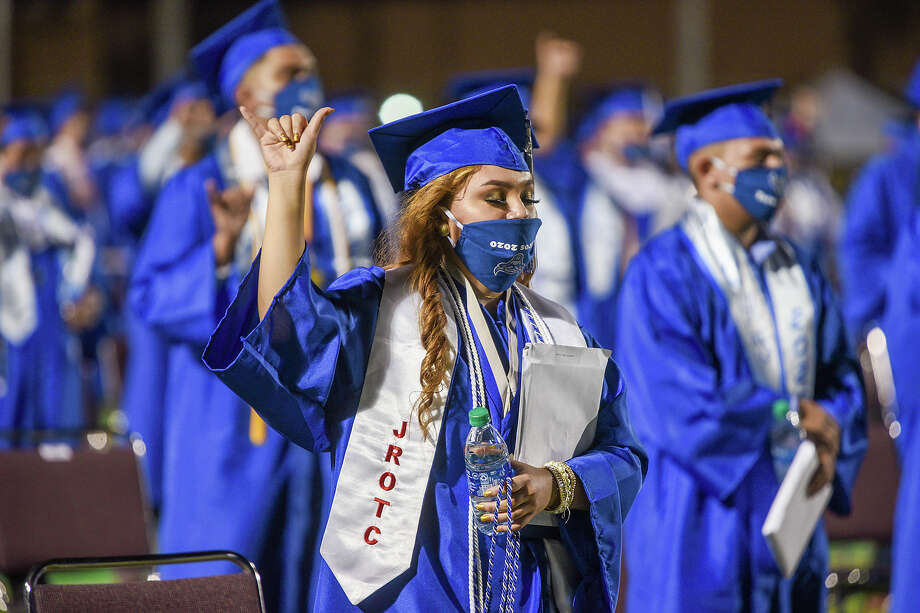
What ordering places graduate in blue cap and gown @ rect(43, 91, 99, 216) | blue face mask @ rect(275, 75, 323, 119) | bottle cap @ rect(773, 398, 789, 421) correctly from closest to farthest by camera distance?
bottle cap @ rect(773, 398, 789, 421), blue face mask @ rect(275, 75, 323, 119), graduate in blue cap and gown @ rect(43, 91, 99, 216)

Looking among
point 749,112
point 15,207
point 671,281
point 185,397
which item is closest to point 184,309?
point 185,397

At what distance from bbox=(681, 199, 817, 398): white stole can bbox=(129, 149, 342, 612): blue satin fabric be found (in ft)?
5.08

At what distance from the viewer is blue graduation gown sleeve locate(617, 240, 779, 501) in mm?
4543

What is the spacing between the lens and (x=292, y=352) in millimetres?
2857

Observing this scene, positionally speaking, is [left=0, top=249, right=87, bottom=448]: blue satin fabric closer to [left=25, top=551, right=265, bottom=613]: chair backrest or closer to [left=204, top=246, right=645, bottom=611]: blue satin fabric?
[left=25, top=551, right=265, bottom=613]: chair backrest

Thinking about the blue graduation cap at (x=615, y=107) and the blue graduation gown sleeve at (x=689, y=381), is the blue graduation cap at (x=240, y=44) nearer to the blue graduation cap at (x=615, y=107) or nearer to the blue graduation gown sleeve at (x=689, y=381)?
the blue graduation gown sleeve at (x=689, y=381)

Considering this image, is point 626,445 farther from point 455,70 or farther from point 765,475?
point 455,70

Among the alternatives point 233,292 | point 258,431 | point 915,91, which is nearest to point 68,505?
point 258,431

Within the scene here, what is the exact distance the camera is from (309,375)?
9.48ft

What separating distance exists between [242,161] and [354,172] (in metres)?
0.44

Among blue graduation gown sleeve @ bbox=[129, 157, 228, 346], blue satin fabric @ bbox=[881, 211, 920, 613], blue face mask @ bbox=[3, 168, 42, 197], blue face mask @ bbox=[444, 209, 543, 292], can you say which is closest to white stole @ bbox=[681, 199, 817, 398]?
blue satin fabric @ bbox=[881, 211, 920, 613]

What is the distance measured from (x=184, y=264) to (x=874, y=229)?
4938 mm

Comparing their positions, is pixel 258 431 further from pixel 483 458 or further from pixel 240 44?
pixel 483 458

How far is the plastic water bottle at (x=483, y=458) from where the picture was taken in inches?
113
